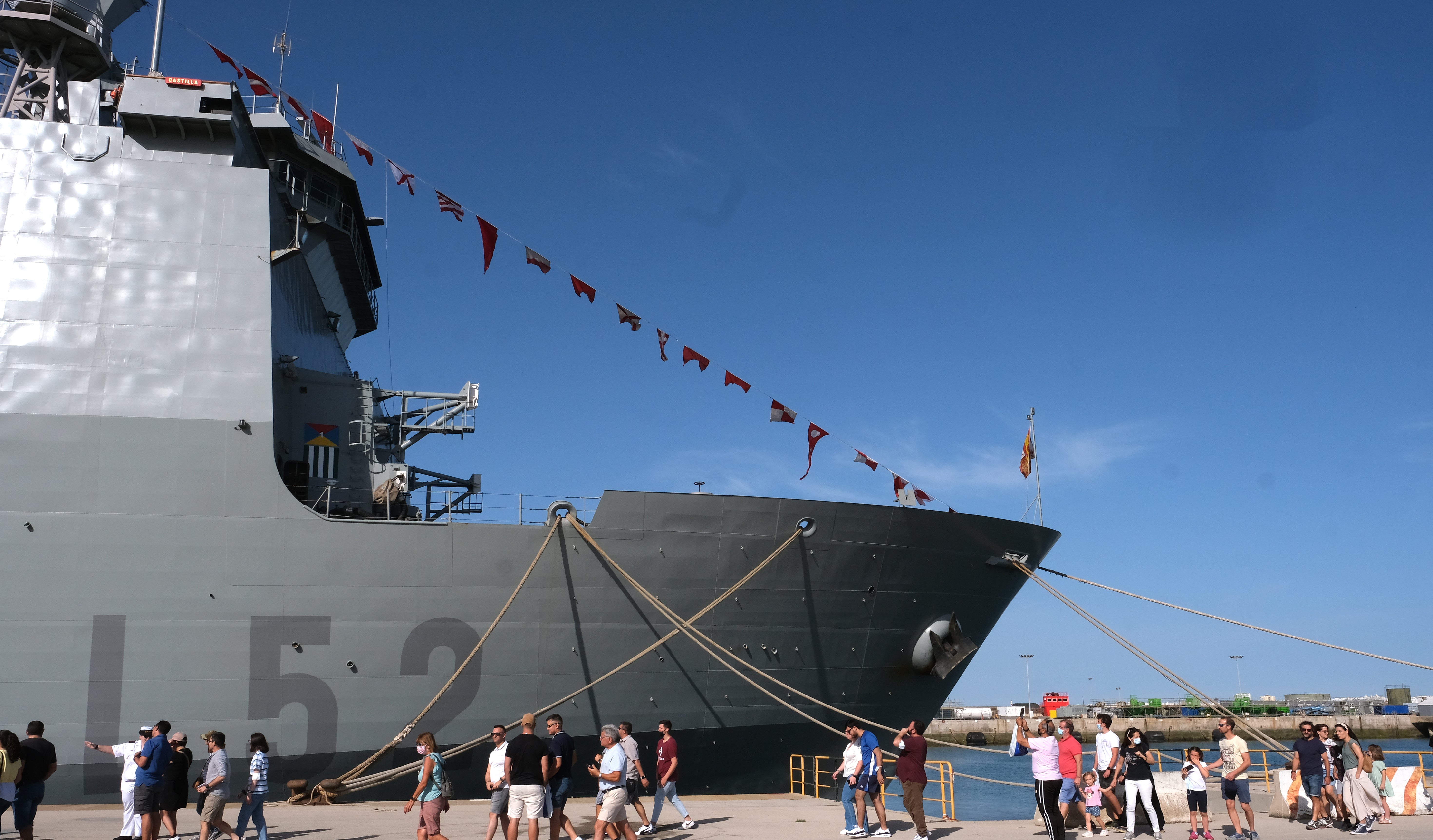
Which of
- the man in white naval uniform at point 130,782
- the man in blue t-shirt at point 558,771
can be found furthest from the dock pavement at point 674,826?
the man in blue t-shirt at point 558,771


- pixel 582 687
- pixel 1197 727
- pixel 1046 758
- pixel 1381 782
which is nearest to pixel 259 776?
pixel 582 687

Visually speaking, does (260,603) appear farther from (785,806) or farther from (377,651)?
(785,806)

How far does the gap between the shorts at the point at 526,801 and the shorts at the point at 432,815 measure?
53 centimetres

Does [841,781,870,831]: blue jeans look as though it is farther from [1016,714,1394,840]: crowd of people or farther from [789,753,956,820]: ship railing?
[789,753,956,820]: ship railing

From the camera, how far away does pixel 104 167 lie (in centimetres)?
1242

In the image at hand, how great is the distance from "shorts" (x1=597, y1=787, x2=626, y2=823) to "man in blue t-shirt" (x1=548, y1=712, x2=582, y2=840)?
0.32 meters

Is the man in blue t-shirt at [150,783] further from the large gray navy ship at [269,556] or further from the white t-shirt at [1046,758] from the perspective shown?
the white t-shirt at [1046,758]

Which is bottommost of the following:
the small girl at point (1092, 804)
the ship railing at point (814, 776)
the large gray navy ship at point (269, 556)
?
the ship railing at point (814, 776)

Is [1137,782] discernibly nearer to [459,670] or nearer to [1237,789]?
[1237,789]

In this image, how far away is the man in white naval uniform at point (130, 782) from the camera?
756 centimetres

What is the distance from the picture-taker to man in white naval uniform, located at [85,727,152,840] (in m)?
7.56

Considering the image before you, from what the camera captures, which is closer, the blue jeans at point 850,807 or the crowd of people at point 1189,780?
the crowd of people at point 1189,780

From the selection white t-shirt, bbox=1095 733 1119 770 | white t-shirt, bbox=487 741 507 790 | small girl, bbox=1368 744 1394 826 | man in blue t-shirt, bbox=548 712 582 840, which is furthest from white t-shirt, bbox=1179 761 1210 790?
white t-shirt, bbox=487 741 507 790

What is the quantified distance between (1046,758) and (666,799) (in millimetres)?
3824
